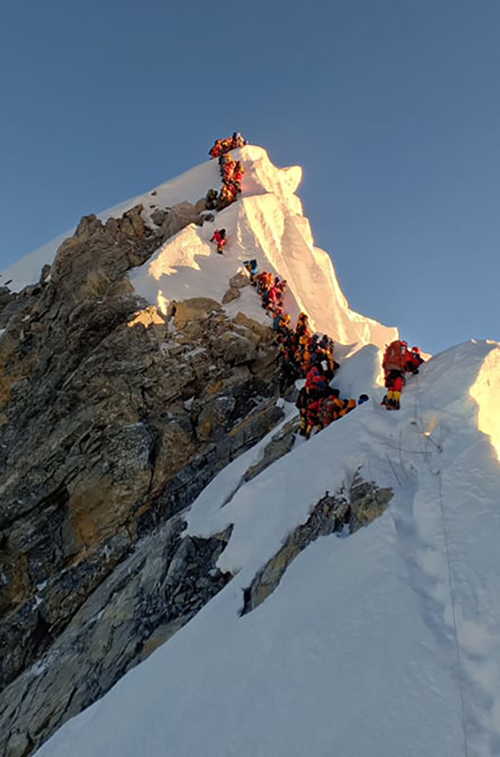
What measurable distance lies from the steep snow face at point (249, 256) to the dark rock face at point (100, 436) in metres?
1.63

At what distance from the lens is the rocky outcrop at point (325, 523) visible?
25.4 feet

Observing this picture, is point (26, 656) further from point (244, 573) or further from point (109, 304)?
point (109, 304)

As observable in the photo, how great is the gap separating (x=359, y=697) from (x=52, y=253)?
39111mm

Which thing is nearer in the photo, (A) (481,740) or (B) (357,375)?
(A) (481,740)

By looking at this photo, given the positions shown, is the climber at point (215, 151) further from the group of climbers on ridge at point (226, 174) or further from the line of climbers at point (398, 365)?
the line of climbers at point (398, 365)

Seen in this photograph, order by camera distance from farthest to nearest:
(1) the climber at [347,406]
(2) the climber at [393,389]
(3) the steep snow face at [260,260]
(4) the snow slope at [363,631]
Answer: (3) the steep snow face at [260,260]
(1) the climber at [347,406]
(2) the climber at [393,389]
(4) the snow slope at [363,631]

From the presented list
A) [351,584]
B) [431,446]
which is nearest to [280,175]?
[431,446]

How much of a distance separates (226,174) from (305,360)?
2367 centimetres

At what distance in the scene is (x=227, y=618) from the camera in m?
8.02

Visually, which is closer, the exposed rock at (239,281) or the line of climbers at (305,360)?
the line of climbers at (305,360)

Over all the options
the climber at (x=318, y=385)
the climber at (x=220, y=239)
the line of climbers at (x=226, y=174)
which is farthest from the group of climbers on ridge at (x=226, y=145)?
the climber at (x=318, y=385)

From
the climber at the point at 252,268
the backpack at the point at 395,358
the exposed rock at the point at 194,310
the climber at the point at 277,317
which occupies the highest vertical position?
the climber at the point at 252,268

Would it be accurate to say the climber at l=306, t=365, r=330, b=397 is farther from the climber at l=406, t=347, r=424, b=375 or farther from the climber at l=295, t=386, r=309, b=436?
the climber at l=406, t=347, r=424, b=375

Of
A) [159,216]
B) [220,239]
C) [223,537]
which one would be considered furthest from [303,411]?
[159,216]
